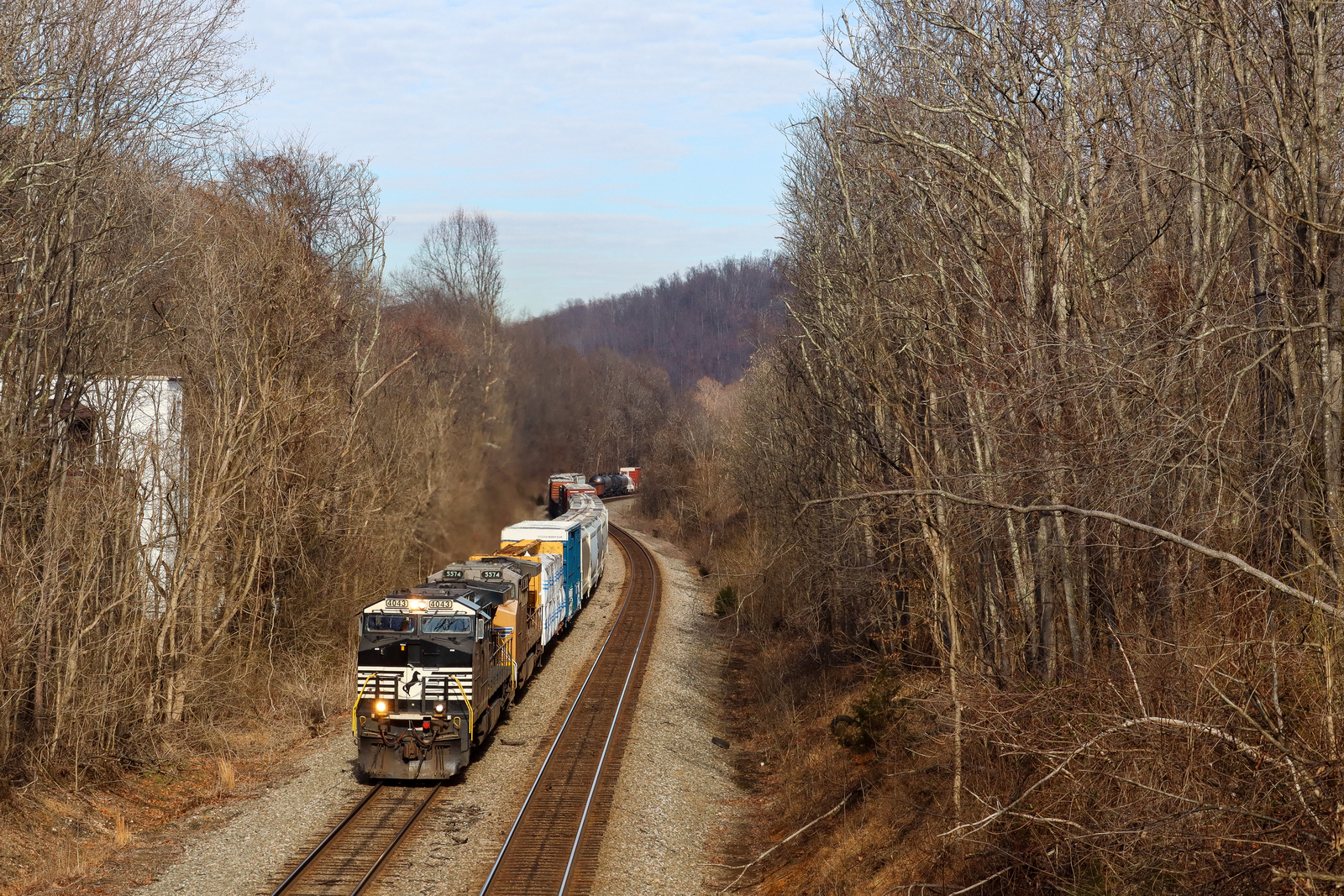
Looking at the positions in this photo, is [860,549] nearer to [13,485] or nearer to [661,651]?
[661,651]

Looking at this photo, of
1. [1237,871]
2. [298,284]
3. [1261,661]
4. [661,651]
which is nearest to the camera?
[1237,871]

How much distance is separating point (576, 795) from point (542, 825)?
1490 mm

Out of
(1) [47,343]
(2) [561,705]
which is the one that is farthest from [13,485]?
(2) [561,705]

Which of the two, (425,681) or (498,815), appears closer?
(498,815)

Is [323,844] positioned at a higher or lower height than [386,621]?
lower

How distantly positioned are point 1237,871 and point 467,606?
1282cm

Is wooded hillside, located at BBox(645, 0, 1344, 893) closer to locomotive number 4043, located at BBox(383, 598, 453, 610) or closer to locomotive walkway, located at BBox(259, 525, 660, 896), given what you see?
locomotive walkway, located at BBox(259, 525, 660, 896)

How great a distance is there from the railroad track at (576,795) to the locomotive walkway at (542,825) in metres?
0.01

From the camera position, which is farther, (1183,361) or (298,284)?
(298,284)

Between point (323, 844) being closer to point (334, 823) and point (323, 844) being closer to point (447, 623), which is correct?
point (334, 823)

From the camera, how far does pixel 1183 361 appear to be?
9.66 m

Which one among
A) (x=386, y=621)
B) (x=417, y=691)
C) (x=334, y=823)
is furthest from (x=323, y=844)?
(x=386, y=621)

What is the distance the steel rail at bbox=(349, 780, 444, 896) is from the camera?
12320 mm

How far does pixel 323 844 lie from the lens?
13.7m
